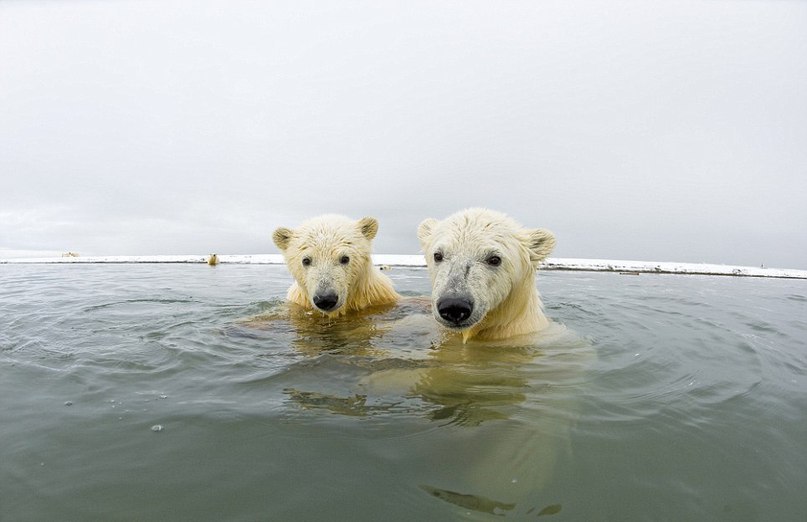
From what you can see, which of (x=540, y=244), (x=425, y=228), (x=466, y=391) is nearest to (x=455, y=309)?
(x=466, y=391)

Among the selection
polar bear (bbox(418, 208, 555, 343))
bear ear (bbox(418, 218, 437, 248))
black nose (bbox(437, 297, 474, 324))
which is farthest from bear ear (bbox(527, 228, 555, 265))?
black nose (bbox(437, 297, 474, 324))

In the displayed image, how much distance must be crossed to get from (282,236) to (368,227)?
151 cm

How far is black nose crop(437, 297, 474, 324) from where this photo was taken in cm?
380

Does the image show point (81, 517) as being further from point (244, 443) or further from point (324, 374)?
point (324, 374)

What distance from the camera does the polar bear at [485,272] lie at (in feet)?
13.0

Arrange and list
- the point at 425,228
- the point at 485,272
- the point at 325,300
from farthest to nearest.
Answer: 1. the point at 425,228
2. the point at 325,300
3. the point at 485,272

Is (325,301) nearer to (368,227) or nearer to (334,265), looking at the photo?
(334,265)

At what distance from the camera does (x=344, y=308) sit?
6.45 m

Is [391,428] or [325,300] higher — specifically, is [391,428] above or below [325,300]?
below

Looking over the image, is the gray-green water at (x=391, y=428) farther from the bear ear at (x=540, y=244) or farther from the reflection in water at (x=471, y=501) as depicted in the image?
the bear ear at (x=540, y=244)

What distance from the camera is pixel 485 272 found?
4184mm

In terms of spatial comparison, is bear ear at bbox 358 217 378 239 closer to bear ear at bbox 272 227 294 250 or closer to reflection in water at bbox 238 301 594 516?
bear ear at bbox 272 227 294 250

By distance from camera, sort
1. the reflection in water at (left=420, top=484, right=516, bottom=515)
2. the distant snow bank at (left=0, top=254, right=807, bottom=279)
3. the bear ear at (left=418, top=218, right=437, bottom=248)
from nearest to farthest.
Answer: the reflection in water at (left=420, top=484, right=516, bottom=515) < the bear ear at (left=418, top=218, right=437, bottom=248) < the distant snow bank at (left=0, top=254, right=807, bottom=279)

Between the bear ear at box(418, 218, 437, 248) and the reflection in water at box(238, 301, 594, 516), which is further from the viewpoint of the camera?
the bear ear at box(418, 218, 437, 248)
